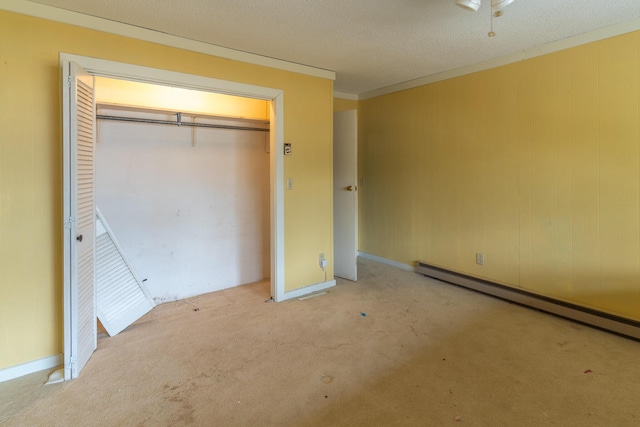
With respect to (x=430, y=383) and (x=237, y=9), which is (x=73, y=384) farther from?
(x=237, y=9)

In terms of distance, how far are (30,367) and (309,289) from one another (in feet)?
7.59

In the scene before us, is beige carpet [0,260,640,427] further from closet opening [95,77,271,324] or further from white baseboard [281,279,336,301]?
closet opening [95,77,271,324]

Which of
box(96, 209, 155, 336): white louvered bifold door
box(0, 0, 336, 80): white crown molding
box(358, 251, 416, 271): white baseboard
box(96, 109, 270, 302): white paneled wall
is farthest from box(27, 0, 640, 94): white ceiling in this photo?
box(358, 251, 416, 271): white baseboard

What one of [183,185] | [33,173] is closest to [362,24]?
[183,185]

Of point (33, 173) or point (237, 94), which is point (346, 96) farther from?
point (33, 173)

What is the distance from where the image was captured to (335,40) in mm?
2760

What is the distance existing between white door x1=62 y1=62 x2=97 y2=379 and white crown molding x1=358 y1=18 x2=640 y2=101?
3398 millimetres

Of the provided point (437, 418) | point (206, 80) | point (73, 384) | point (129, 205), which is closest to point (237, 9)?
point (206, 80)

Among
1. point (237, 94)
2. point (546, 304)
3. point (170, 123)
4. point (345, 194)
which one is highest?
point (237, 94)

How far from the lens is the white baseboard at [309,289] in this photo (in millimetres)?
3414

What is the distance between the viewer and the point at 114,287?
2775 mm

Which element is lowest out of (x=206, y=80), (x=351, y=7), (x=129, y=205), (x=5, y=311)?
(x=5, y=311)

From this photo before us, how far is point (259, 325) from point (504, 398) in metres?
1.84

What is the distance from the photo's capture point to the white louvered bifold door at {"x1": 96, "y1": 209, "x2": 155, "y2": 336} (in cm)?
264
